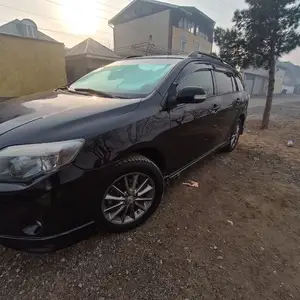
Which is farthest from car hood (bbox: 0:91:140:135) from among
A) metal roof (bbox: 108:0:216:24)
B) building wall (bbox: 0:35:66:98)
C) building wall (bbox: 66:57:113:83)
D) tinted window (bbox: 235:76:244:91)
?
metal roof (bbox: 108:0:216:24)

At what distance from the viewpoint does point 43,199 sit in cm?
149

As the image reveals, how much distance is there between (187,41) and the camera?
24.8 meters

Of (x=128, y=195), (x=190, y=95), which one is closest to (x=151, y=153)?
(x=128, y=195)

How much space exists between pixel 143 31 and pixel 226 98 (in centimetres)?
2346

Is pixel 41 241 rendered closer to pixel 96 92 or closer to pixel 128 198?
pixel 128 198

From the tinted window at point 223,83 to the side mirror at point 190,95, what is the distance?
4.27 ft

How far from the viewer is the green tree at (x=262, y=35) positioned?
6.55 m

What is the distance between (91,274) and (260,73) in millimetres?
38177

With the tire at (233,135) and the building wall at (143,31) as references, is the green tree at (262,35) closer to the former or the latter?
the tire at (233,135)

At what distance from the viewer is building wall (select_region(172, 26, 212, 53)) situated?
75.0 ft

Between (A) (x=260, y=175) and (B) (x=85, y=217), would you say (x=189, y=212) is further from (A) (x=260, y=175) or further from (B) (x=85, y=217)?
(A) (x=260, y=175)

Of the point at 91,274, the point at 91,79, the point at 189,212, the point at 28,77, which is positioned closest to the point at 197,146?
the point at 189,212

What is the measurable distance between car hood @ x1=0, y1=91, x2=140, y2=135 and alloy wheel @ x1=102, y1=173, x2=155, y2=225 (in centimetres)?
64

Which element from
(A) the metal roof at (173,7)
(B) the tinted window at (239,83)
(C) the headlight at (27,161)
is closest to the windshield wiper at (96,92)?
(C) the headlight at (27,161)
